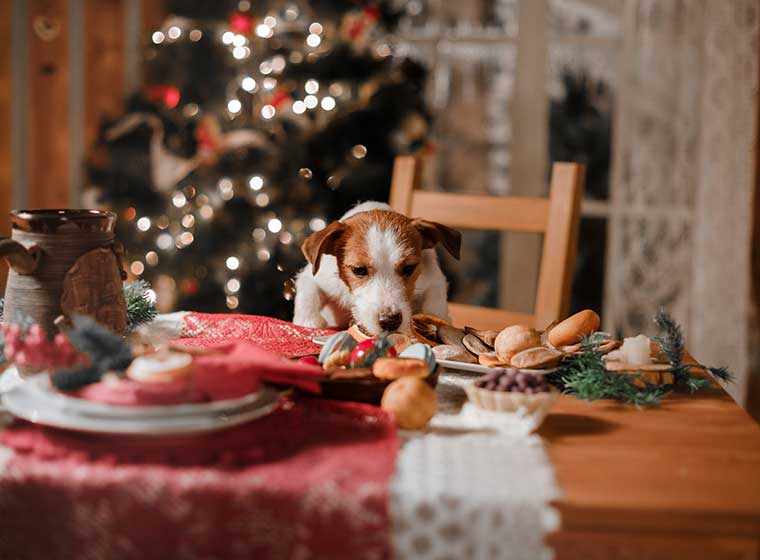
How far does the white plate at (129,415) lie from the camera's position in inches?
27.9

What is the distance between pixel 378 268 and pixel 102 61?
8.72 ft

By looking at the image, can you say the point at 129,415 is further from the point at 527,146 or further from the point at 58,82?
the point at 58,82

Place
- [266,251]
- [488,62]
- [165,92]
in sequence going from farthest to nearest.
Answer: [488,62], [165,92], [266,251]

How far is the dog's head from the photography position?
1.40m

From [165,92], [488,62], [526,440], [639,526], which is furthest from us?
[488,62]

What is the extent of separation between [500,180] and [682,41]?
880mm

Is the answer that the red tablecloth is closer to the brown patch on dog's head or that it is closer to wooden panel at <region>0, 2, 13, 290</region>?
the brown patch on dog's head

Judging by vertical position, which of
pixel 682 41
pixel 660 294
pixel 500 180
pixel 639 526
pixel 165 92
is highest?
pixel 682 41

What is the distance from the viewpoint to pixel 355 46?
2910 mm

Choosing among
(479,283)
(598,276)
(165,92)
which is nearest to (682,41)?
(598,276)

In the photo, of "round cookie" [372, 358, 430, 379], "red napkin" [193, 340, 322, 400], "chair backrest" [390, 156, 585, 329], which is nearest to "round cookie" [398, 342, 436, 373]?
"round cookie" [372, 358, 430, 379]

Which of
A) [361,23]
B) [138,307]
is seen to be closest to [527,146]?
[361,23]

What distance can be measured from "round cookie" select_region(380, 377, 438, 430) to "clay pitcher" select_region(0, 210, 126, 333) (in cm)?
40

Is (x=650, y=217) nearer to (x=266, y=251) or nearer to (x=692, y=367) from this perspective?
(x=266, y=251)
